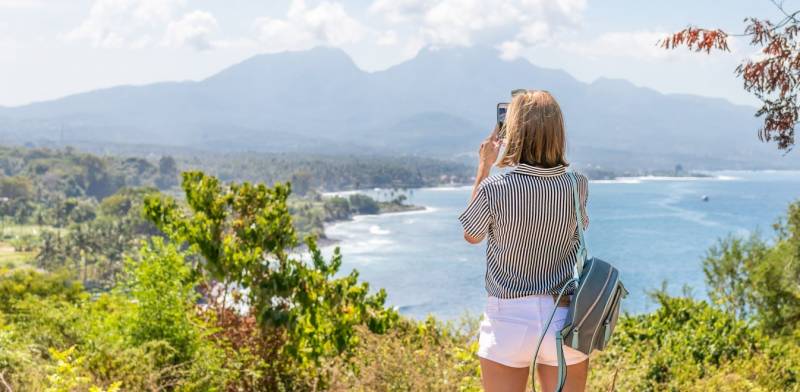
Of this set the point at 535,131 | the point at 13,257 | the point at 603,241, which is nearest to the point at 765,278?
the point at 535,131

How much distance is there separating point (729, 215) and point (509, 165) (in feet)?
256

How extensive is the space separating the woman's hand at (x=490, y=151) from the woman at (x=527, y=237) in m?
0.09

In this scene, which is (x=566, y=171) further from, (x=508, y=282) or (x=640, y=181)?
(x=640, y=181)

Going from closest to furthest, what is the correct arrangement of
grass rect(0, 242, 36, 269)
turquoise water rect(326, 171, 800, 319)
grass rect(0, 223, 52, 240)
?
1. turquoise water rect(326, 171, 800, 319)
2. grass rect(0, 242, 36, 269)
3. grass rect(0, 223, 52, 240)

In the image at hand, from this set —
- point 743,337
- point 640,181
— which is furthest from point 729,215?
point 743,337

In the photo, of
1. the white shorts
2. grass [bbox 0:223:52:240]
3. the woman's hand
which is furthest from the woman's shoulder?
grass [bbox 0:223:52:240]

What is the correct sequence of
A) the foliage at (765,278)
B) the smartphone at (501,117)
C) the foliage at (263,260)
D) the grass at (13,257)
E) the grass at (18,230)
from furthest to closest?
1. the grass at (18,230)
2. the grass at (13,257)
3. the foliage at (765,278)
4. the foliage at (263,260)
5. the smartphone at (501,117)

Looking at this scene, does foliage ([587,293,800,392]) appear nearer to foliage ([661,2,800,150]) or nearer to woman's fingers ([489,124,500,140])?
foliage ([661,2,800,150])

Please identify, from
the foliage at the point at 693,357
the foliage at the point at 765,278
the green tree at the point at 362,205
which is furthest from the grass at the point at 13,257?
the foliage at the point at 693,357

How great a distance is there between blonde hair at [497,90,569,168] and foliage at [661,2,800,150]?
1.75 metres

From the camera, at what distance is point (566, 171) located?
5.58 ft

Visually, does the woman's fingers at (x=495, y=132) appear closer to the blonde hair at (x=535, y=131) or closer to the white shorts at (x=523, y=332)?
the blonde hair at (x=535, y=131)

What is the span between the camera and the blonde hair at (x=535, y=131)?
1644mm

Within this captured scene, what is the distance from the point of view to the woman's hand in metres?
1.79
